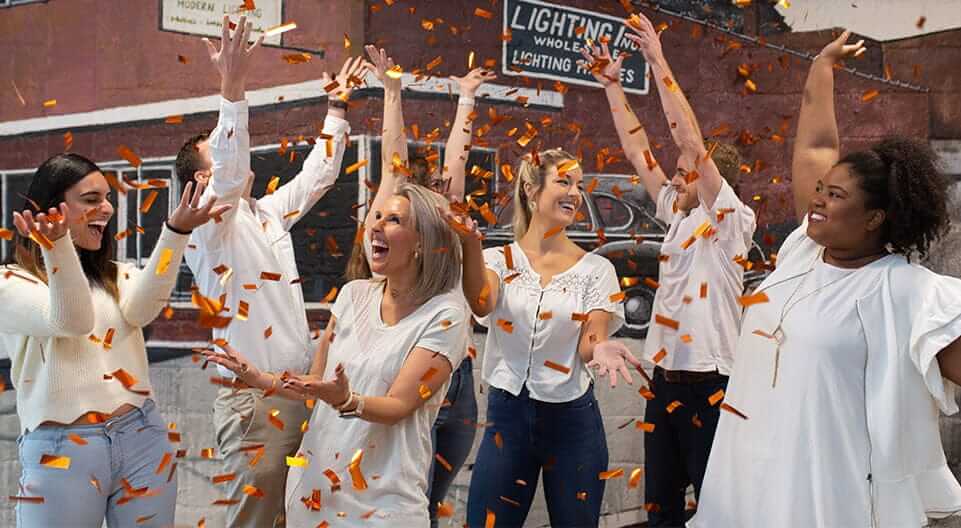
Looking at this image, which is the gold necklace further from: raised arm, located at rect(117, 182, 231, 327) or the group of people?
raised arm, located at rect(117, 182, 231, 327)

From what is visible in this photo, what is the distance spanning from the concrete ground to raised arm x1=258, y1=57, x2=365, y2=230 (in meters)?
1.06

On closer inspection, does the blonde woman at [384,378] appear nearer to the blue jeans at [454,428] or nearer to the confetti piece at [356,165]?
the blue jeans at [454,428]

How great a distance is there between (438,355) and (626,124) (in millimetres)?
1390

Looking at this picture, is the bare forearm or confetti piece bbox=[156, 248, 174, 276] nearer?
confetti piece bbox=[156, 248, 174, 276]

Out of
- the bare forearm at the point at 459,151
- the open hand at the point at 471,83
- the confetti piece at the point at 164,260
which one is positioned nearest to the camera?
the confetti piece at the point at 164,260

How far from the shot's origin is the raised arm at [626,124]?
3.58 m

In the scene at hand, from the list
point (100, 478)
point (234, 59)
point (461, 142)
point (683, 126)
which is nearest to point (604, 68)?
point (683, 126)

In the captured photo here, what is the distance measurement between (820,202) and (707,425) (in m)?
1.03

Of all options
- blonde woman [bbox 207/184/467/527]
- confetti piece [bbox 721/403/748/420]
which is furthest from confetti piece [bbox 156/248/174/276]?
confetti piece [bbox 721/403/748/420]

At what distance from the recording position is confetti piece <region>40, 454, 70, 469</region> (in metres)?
2.57

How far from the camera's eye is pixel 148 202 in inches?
166

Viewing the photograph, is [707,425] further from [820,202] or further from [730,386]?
[820,202]

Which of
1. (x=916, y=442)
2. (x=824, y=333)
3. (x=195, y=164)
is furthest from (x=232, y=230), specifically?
(x=916, y=442)

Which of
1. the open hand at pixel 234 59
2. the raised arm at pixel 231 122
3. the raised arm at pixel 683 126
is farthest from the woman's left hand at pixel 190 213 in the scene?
the raised arm at pixel 683 126
